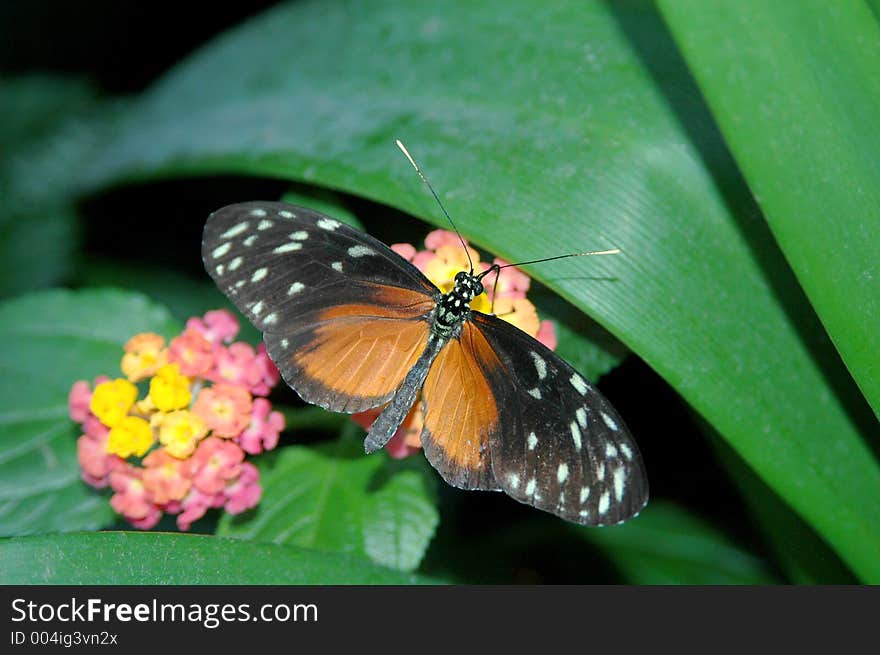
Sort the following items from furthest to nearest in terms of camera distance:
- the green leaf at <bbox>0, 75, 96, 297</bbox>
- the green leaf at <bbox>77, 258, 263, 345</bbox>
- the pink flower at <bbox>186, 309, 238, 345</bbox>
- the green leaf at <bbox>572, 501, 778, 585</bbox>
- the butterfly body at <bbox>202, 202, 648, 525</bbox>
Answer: the green leaf at <bbox>0, 75, 96, 297</bbox> → the green leaf at <bbox>77, 258, 263, 345</bbox> → the green leaf at <bbox>572, 501, 778, 585</bbox> → the pink flower at <bbox>186, 309, 238, 345</bbox> → the butterfly body at <bbox>202, 202, 648, 525</bbox>

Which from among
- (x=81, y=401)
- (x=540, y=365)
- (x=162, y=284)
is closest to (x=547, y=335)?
(x=540, y=365)

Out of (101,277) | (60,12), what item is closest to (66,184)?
(101,277)

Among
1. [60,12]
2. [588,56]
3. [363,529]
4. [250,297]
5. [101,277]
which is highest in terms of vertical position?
[588,56]

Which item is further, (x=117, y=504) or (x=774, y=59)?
(x=117, y=504)

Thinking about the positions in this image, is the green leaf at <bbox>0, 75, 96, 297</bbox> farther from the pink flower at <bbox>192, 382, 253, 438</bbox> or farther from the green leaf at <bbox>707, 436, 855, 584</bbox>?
the green leaf at <bbox>707, 436, 855, 584</bbox>

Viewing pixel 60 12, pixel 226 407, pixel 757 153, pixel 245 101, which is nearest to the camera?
pixel 757 153

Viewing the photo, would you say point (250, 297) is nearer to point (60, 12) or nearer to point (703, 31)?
point (703, 31)

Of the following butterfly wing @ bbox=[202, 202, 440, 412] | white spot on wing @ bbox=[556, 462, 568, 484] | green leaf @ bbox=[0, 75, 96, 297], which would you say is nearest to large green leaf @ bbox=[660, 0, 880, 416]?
white spot on wing @ bbox=[556, 462, 568, 484]
